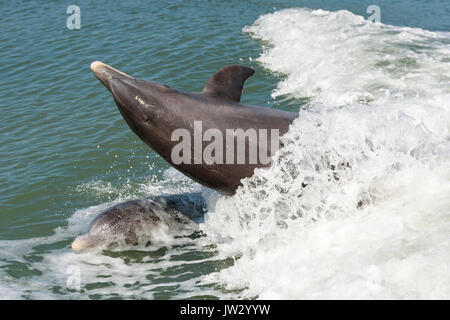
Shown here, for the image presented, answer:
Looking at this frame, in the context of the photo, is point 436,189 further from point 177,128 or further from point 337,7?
point 337,7

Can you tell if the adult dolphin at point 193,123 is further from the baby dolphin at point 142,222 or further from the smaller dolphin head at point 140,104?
the baby dolphin at point 142,222

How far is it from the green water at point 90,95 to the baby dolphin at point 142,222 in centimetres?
38

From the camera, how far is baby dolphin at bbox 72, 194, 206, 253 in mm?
9883

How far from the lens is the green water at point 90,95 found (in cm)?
1112

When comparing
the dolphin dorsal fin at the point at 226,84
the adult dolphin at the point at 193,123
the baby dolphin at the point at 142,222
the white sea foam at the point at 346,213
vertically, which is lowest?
the baby dolphin at the point at 142,222

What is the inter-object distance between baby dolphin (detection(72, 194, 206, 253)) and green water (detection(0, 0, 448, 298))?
38 cm

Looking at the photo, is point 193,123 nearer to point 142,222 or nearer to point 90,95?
point 142,222

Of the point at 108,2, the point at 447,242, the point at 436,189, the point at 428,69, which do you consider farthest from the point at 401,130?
the point at 108,2

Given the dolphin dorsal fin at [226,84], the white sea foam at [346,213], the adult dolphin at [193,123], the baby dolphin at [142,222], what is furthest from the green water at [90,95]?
the dolphin dorsal fin at [226,84]

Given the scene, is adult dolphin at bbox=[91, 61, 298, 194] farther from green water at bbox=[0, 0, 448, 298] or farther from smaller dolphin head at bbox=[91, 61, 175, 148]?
green water at bbox=[0, 0, 448, 298]

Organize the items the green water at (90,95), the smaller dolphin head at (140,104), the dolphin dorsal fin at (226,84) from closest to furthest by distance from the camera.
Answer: the smaller dolphin head at (140,104), the dolphin dorsal fin at (226,84), the green water at (90,95)

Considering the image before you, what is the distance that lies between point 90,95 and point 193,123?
9.40 meters

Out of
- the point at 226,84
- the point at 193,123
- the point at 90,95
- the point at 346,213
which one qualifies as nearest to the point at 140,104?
the point at 193,123

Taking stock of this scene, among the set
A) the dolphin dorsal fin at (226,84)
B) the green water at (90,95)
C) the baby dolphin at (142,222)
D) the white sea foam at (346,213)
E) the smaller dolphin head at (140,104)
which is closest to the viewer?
the white sea foam at (346,213)
